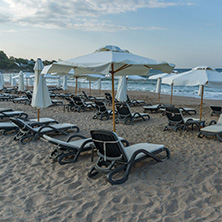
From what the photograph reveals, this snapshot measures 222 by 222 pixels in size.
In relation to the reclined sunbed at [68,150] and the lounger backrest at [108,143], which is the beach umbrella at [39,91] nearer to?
the reclined sunbed at [68,150]

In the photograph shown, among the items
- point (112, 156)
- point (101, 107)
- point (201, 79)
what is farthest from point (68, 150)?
point (101, 107)

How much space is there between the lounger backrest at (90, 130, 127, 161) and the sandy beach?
398 millimetres

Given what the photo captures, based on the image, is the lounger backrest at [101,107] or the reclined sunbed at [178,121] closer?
the reclined sunbed at [178,121]

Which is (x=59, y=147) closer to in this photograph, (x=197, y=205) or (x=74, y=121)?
(x=197, y=205)

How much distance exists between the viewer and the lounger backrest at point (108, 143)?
3.41m

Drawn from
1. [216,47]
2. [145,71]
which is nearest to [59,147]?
[145,71]

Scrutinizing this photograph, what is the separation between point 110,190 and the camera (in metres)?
3.16

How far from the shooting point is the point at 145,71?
6.88 meters

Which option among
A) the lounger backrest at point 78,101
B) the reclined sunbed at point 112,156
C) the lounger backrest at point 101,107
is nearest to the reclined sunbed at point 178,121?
the lounger backrest at point 101,107

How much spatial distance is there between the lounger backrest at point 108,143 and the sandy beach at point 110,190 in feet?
1.31

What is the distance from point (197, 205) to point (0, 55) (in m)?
114

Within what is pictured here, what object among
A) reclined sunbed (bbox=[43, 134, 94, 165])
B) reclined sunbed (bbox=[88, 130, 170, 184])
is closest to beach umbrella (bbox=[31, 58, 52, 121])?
reclined sunbed (bbox=[43, 134, 94, 165])

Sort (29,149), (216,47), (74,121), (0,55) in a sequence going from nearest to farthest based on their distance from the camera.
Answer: (29,149), (74,121), (216,47), (0,55)

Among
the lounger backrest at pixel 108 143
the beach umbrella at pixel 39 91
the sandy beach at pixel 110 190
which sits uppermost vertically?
the beach umbrella at pixel 39 91
